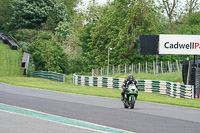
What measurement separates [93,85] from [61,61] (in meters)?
20.5

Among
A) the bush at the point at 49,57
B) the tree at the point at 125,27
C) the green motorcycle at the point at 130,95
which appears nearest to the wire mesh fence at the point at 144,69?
the tree at the point at 125,27

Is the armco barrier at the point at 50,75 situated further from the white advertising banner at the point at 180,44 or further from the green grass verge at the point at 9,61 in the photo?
the white advertising banner at the point at 180,44

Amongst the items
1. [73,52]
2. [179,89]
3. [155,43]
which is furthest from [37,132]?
[73,52]

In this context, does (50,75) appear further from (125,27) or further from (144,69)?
(125,27)

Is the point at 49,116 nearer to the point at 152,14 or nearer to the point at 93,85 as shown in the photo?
the point at 93,85

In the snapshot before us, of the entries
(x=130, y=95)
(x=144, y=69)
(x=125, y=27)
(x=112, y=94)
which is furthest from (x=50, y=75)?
(x=130, y=95)

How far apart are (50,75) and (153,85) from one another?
2268 centimetres

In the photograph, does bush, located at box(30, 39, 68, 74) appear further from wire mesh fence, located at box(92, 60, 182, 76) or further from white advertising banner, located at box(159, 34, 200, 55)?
white advertising banner, located at box(159, 34, 200, 55)

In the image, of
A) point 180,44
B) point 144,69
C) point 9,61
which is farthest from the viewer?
point 9,61

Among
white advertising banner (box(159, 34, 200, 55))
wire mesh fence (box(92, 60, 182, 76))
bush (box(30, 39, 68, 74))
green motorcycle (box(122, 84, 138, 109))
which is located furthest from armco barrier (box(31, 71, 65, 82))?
green motorcycle (box(122, 84, 138, 109))

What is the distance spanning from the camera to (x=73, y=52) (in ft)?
300

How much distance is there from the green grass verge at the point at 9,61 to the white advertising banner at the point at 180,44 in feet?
88.5

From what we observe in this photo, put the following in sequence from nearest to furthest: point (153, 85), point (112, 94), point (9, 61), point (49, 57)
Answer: point (112, 94) < point (153, 85) < point (49, 57) < point (9, 61)

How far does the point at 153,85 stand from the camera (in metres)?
38.7
